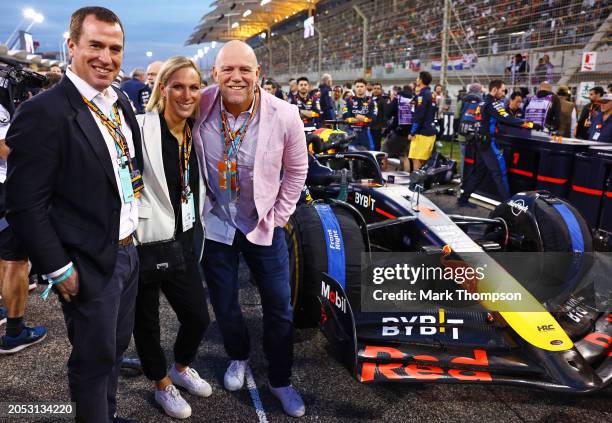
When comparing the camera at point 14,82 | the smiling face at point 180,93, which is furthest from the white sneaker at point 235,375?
the camera at point 14,82

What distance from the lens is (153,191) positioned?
2.04 meters

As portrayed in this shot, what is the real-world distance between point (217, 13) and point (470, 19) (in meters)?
24.4

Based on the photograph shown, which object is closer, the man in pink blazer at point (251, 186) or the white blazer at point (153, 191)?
the white blazer at point (153, 191)

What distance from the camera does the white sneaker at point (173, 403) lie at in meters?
2.38

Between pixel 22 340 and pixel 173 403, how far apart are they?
50.7 inches

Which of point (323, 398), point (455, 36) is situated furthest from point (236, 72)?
point (455, 36)

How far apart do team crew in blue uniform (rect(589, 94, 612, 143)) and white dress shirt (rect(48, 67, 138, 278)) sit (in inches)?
259

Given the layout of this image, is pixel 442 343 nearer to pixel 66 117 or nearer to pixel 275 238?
pixel 275 238

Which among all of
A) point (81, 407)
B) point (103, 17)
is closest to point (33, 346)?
point (81, 407)

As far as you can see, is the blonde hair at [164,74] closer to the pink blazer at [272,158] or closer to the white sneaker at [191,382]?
the pink blazer at [272,158]

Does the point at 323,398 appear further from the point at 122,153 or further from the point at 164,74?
the point at 164,74

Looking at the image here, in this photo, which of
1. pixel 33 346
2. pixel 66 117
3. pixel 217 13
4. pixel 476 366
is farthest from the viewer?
pixel 217 13

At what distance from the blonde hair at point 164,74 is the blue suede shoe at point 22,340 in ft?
6.19

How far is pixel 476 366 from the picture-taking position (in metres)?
2.24
